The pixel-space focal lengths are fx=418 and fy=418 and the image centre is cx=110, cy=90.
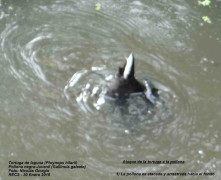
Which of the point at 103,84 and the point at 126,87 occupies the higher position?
the point at 126,87

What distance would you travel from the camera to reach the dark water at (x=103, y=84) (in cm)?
405

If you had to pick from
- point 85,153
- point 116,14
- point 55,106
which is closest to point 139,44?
point 116,14

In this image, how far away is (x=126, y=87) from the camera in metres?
4.47

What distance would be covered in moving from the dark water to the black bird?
0.33 ft

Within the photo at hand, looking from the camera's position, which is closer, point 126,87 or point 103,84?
point 126,87

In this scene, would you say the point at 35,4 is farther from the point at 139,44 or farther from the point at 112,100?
the point at 112,100

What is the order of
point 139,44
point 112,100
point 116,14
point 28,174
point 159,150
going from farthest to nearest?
1. point 116,14
2. point 139,44
3. point 112,100
4. point 159,150
5. point 28,174

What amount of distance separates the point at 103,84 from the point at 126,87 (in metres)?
0.37

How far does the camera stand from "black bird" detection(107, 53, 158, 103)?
4.34 meters

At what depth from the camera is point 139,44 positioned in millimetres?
5262

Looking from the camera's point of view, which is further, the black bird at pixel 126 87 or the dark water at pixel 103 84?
the black bird at pixel 126 87

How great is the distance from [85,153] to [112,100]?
0.78 meters

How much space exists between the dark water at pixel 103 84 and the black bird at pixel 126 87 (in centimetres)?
10

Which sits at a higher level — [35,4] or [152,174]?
[35,4]
